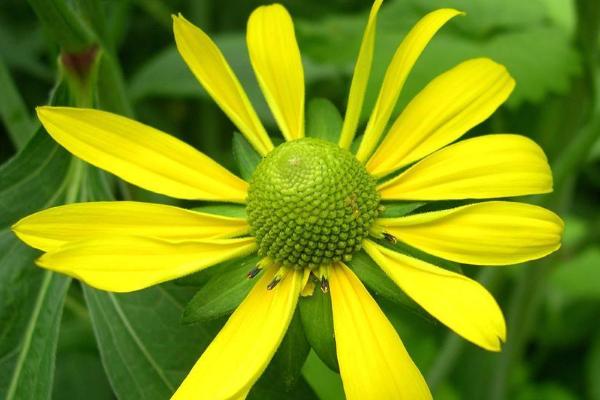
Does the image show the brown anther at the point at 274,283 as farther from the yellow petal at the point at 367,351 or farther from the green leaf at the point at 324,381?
the green leaf at the point at 324,381

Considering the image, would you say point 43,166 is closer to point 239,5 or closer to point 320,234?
point 320,234

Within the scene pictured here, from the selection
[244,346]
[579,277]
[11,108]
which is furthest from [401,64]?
[579,277]

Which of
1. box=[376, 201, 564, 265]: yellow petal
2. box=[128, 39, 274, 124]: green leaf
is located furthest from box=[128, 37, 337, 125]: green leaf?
box=[376, 201, 564, 265]: yellow petal

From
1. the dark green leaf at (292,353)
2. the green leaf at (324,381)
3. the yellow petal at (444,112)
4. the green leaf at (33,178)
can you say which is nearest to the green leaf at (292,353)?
the dark green leaf at (292,353)

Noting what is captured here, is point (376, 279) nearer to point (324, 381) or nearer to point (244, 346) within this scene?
point (244, 346)

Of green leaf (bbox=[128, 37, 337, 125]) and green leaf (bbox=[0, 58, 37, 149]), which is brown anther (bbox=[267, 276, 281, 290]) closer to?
green leaf (bbox=[0, 58, 37, 149])

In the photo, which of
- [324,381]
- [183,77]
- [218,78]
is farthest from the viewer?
[183,77]
